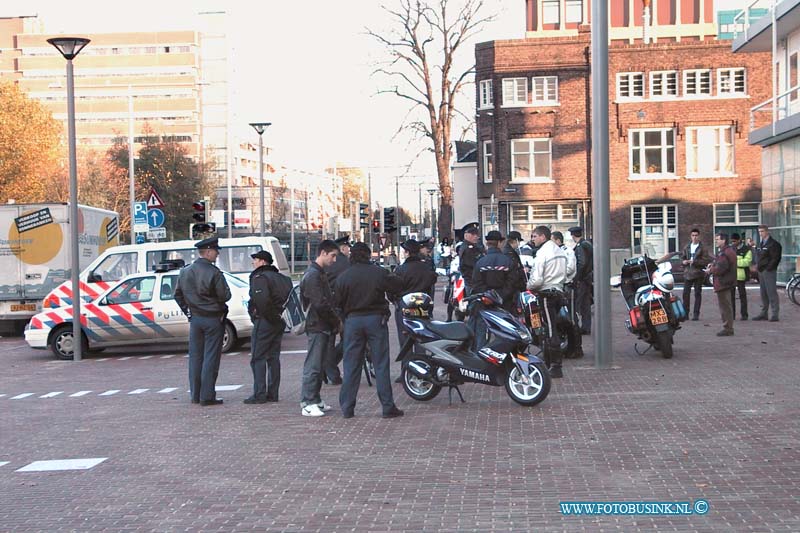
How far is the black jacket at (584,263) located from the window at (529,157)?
1194 inches

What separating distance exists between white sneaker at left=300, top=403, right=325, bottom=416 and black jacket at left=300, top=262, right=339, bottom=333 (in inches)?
29.6

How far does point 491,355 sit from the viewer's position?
999 centimetres

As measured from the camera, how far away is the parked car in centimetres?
1764

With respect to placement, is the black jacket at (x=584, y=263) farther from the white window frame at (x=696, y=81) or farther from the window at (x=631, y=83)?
the white window frame at (x=696, y=81)

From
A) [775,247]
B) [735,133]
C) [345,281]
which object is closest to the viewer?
[345,281]

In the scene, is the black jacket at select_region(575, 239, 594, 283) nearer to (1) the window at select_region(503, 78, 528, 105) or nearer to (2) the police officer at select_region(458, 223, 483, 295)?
(2) the police officer at select_region(458, 223, 483, 295)

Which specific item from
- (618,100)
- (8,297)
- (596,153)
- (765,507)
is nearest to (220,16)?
(618,100)

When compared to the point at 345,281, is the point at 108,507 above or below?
below

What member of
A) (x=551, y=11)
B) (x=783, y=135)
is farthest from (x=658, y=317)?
(x=551, y=11)

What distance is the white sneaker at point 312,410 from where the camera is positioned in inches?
393

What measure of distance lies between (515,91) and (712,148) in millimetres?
9138

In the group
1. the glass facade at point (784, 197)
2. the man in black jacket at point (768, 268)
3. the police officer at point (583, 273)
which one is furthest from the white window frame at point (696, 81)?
the police officer at point (583, 273)

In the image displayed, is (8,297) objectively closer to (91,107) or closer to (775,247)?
(775,247)

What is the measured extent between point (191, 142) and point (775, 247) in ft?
325
